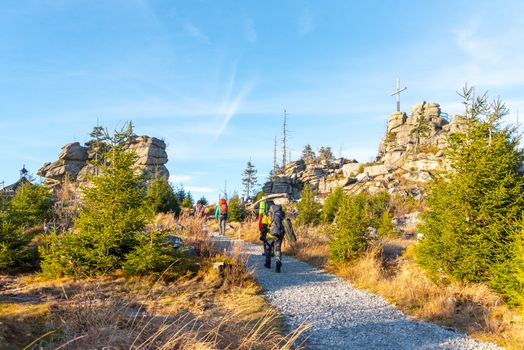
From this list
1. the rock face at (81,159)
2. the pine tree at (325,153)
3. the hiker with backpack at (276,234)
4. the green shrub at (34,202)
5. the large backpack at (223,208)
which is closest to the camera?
the hiker with backpack at (276,234)

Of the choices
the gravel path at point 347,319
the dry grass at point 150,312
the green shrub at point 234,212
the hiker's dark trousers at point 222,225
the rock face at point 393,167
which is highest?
the rock face at point 393,167

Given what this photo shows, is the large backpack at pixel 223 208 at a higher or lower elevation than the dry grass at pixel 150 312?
higher

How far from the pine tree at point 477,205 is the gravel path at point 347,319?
6.97ft

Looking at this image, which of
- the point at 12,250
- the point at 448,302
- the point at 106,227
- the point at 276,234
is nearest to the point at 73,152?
the point at 12,250

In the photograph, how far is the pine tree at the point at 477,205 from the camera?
26.3 feet

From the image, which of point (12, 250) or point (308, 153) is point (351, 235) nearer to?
point (12, 250)

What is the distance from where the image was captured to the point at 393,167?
42156mm

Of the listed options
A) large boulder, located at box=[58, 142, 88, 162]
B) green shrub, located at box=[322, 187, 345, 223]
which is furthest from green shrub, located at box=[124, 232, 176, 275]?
large boulder, located at box=[58, 142, 88, 162]

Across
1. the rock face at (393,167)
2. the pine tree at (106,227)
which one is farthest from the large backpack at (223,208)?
the rock face at (393,167)

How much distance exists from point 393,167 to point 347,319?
126ft

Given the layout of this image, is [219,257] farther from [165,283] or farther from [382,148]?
[382,148]

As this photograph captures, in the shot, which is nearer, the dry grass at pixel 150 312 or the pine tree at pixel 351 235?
the dry grass at pixel 150 312

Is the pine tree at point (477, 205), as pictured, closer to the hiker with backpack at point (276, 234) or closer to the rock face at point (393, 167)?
the hiker with backpack at point (276, 234)

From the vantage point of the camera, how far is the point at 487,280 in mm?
7949
